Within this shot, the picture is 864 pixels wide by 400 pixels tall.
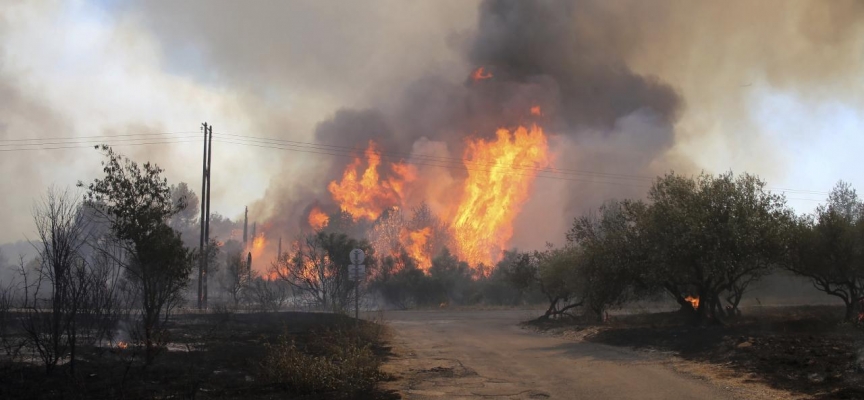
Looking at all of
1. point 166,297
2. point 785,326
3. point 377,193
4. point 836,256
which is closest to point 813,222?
point 836,256

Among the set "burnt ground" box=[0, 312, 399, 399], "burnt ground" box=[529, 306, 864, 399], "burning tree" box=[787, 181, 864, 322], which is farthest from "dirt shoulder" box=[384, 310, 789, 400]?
"burning tree" box=[787, 181, 864, 322]

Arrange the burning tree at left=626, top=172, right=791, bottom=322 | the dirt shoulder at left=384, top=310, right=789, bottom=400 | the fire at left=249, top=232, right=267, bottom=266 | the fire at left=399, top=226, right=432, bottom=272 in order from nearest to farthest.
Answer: the dirt shoulder at left=384, top=310, right=789, bottom=400
the burning tree at left=626, top=172, right=791, bottom=322
the fire at left=399, top=226, right=432, bottom=272
the fire at left=249, top=232, right=267, bottom=266

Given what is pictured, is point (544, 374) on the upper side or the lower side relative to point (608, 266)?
lower

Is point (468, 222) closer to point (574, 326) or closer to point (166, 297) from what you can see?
point (574, 326)

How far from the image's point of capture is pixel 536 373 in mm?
12789

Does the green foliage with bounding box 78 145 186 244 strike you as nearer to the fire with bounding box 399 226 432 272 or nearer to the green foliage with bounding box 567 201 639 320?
the green foliage with bounding box 567 201 639 320

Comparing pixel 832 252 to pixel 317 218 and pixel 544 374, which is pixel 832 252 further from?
pixel 317 218

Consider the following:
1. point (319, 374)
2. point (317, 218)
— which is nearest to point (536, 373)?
point (319, 374)

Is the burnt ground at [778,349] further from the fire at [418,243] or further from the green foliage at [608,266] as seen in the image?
the fire at [418,243]

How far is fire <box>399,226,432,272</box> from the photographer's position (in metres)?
66.4

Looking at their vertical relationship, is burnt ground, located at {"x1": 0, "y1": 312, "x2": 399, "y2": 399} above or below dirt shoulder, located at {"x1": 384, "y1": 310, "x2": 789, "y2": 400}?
above

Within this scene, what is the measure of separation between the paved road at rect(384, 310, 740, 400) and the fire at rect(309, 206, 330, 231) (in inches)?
2075

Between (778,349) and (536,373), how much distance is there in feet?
19.5

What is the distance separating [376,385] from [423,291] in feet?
157
